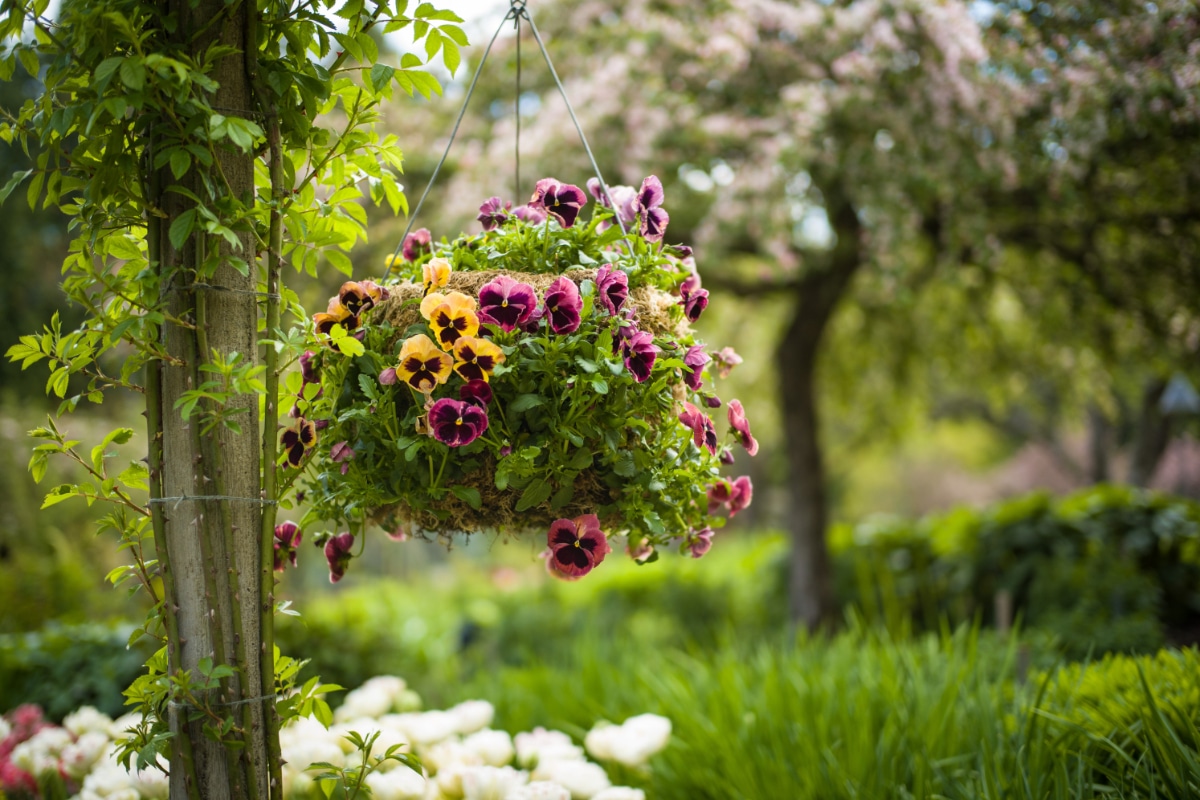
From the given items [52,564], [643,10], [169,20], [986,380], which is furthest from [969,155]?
[52,564]

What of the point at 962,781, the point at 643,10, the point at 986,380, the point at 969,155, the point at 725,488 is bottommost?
the point at 962,781

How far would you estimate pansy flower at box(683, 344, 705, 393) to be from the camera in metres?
1.54

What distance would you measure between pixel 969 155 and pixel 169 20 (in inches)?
162

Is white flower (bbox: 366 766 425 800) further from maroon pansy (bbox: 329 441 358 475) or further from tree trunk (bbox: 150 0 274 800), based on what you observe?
maroon pansy (bbox: 329 441 358 475)

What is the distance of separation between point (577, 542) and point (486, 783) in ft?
2.61

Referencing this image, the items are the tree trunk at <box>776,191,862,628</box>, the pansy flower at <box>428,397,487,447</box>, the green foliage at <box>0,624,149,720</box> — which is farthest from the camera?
the tree trunk at <box>776,191,862,628</box>

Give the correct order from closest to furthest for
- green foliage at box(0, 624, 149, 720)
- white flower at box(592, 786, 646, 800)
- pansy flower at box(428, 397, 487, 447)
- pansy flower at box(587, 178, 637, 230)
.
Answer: pansy flower at box(428, 397, 487, 447) < pansy flower at box(587, 178, 637, 230) < white flower at box(592, 786, 646, 800) < green foliage at box(0, 624, 149, 720)

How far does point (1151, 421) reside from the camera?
39.8ft

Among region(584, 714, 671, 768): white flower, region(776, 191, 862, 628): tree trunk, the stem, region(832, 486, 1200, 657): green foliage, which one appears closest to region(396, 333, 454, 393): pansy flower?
the stem

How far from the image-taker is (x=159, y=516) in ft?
4.91

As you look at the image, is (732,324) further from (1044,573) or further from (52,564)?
(52,564)

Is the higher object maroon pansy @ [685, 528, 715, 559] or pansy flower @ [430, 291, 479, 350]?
pansy flower @ [430, 291, 479, 350]

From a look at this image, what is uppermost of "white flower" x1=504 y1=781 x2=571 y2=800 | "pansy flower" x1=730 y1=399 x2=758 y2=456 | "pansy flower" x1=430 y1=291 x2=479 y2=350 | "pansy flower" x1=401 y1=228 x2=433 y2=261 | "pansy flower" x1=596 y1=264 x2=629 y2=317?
"pansy flower" x1=401 y1=228 x2=433 y2=261

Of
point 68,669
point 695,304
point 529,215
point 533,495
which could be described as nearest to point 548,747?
point 533,495
